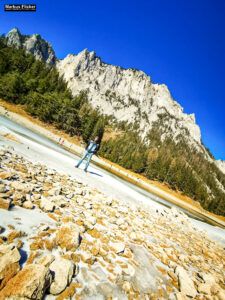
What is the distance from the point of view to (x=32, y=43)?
156 meters

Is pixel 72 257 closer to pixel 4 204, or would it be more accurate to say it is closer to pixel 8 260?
pixel 8 260

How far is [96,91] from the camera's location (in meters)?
161

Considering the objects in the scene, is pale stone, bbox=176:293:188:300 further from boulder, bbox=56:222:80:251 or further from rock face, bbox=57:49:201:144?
rock face, bbox=57:49:201:144

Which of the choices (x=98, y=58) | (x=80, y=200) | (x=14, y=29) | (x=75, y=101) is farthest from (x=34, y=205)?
(x=14, y=29)

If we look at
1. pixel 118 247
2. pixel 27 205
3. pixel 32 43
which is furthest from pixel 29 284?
pixel 32 43

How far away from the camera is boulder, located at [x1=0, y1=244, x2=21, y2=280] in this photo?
142cm

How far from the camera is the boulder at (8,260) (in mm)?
1419

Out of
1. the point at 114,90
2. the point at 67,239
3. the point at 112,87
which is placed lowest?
the point at 67,239

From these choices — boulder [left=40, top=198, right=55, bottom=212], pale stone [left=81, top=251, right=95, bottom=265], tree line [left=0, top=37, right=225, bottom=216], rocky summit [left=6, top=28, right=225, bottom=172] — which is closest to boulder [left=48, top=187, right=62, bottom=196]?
boulder [left=40, top=198, right=55, bottom=212]

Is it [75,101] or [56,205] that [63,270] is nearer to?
[56,205]

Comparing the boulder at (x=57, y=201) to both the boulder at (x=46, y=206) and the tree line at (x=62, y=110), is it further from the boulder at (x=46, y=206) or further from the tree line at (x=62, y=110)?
the tree line at (x=62, y=110)

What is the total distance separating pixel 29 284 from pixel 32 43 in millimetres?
222666

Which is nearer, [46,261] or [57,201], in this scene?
[46,261]

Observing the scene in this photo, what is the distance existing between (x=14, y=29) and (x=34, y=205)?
230 meters
